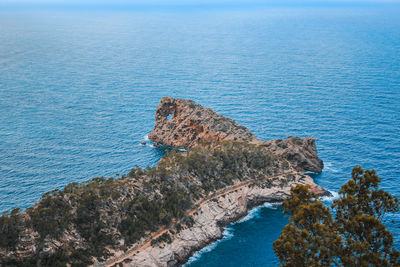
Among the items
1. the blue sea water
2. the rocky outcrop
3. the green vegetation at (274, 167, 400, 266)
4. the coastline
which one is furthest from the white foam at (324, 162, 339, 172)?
the green vegetation at (274, 167, 400, 266)

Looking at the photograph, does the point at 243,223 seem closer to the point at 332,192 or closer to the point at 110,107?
the point at 332,192

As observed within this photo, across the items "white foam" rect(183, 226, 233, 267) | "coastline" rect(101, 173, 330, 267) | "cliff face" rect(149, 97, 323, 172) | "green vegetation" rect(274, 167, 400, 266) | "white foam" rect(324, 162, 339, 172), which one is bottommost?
"white foam" rect(183, 226, 233, 267)

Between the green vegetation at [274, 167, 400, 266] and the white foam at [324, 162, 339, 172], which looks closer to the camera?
the green vegetation at [274, 167, 400, 266]

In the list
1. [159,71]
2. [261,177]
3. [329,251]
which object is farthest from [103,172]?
[159,71]

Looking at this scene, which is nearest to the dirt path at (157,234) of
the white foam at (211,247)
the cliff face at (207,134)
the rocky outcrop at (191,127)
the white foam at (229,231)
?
the white foam at (229,231)

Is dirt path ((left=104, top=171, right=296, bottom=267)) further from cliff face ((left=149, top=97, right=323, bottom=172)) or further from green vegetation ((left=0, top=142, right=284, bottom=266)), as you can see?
cliff face ((left=149, top=97, right=323, bottom=172))

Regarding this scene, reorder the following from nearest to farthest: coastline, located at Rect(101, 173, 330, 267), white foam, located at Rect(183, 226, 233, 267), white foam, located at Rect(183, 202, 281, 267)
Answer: coastline, located at Rect(101, 173, 330, 267) < white foam, located at Rect(183, 226, 233, 267) < white foam, located at Rect(183, 202, 281, 267)
